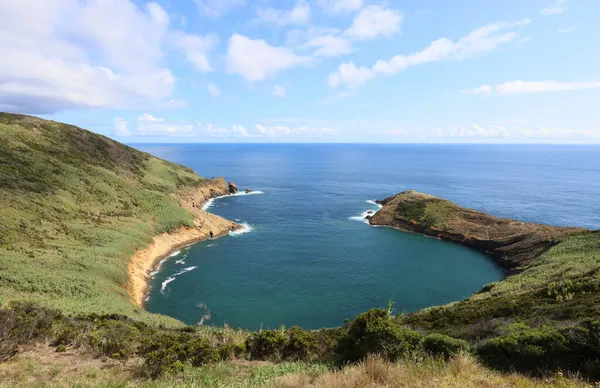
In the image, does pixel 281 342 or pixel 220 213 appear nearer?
pixel 281 342

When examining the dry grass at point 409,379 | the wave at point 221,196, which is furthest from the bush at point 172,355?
the wave at point 221,196

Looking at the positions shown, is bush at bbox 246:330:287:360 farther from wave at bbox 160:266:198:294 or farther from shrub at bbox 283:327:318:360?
wave at bbox 160:266:198:294

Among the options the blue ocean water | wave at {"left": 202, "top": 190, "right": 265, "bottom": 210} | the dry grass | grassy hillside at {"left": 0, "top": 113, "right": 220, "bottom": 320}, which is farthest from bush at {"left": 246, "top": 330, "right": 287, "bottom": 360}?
wave at {"left": 202, "top": 190, "right": 265, "bottom": 210}

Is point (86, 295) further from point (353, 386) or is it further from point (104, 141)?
point (104, 141)

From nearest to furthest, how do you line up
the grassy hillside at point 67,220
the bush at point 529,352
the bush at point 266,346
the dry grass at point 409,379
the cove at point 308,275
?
the dry grass at point 409,379 → the bush at point 529,352 → the bush at point 266,346 → the grassy hillside at point 67,220 → the cove at point 308,275

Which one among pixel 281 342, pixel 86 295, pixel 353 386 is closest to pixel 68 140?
Result: pixel 86 295

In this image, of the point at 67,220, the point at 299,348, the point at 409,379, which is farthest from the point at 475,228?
the point at 67,220

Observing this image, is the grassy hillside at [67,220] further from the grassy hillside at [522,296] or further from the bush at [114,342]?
the grassy hillside at [522,296]
